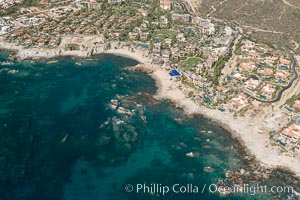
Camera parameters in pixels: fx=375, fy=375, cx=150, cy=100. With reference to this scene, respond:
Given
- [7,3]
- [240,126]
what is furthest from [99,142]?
[7,3]

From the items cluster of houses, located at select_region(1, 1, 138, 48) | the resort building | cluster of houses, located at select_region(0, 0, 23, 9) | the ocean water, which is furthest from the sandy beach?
cluster of houses, located at select_region(0, 0, 23, 9)

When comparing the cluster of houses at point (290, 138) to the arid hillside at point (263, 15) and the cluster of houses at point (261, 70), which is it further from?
the arid hillside at point (263, 15)

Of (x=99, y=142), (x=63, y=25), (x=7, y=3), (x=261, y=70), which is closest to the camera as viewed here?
(x=99, y=142)

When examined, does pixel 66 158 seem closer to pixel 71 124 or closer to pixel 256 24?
pixel 71 124

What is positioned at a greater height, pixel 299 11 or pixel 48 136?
pixel 299 11

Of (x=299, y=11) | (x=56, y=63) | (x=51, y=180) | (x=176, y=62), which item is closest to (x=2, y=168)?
(x=51, y=180)

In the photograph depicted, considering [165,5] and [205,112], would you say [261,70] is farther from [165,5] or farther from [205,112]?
[165,5]
